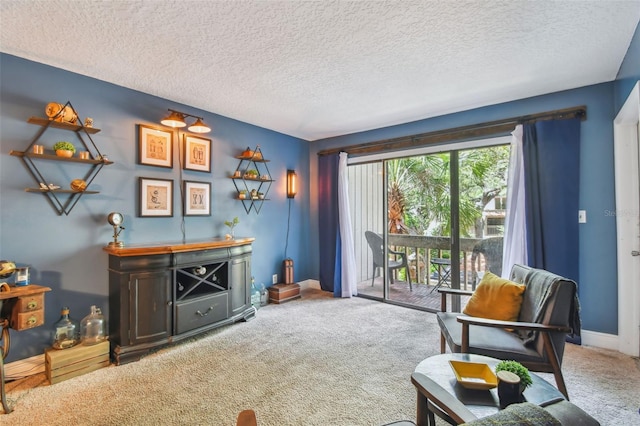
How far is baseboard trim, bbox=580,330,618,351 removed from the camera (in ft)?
8.68

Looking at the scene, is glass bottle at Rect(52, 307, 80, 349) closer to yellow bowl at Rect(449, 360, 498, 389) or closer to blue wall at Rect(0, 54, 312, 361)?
blue wall at Rect(0, 54, 312, 361)

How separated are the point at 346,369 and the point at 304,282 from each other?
2.57 metres

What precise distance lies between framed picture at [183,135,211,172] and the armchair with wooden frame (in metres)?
3.13

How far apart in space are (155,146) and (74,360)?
2.08 metres

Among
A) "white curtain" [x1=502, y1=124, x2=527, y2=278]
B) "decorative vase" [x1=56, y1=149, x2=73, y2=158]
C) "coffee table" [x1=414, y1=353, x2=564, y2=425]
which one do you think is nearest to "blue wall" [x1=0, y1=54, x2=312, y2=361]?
"decorative vase" [x1=56, y1=149, x2=73, y2=158]

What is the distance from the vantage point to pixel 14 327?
78.9 inches

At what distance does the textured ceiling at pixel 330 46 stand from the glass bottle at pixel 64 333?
218cm

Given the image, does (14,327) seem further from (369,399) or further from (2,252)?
(369,399)

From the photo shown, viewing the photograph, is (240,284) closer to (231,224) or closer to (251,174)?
(231,224)

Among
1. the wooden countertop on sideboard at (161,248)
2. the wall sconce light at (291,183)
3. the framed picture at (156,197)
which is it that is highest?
the wall sconce light at (291,183)

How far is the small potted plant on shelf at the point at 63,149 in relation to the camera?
241cm

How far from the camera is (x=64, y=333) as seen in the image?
2346mm

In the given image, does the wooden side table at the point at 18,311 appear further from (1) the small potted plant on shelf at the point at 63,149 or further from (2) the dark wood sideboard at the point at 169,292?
(1) the small potted plant on shelf at the point at 63,149

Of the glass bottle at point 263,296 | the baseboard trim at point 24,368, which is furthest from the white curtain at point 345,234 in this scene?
the baseboard trim at point 24,368
